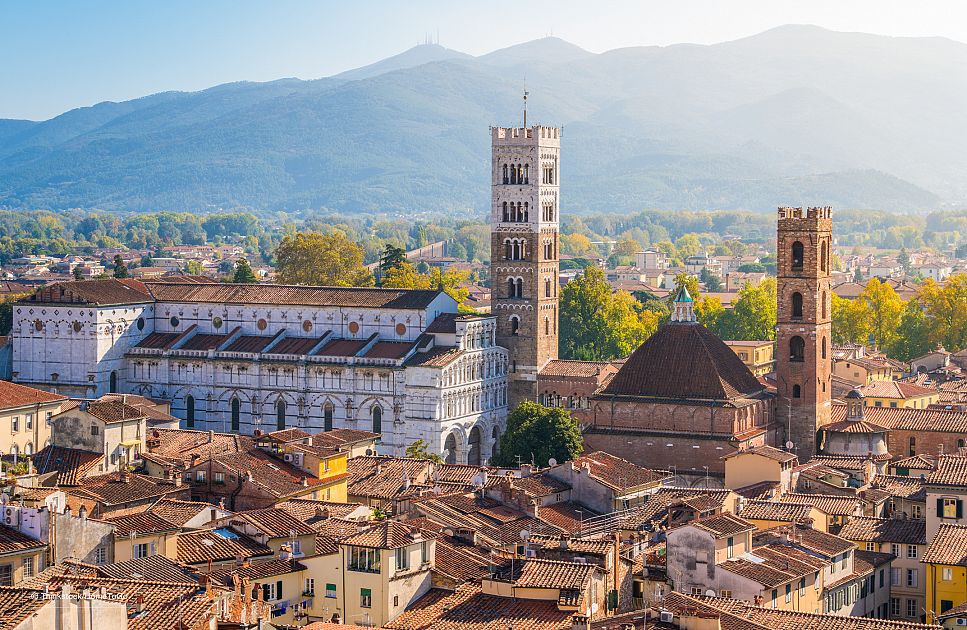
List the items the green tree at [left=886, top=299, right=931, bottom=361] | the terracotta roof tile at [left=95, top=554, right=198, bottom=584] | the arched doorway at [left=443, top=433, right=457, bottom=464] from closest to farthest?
the terracotta roof tile at [left=95, top=554, right=198, bottom=584]
the arched doorway at [left=443, top=433, right=457, bottom=464]
the green tree at [left=886, top=299, right=931, bottom=361]

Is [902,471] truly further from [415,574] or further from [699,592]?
[415,574]

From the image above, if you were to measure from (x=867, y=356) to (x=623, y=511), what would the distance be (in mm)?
55255

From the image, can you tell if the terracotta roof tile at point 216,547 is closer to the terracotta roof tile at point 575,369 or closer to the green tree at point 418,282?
the terracotta roof tile at point 575,369

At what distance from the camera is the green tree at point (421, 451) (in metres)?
69.9

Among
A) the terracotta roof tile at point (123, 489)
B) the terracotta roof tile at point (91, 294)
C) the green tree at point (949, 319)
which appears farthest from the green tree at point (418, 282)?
the terracotta roof tile at point (123, 489)

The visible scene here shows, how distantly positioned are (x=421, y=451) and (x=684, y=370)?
1162 cm

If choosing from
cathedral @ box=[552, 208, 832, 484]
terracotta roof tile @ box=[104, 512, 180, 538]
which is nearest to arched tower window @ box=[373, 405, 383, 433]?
cathedral @ box=[552, 208, 832, 484]

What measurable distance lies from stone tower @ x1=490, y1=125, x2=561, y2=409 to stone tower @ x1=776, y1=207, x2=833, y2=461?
619 inches

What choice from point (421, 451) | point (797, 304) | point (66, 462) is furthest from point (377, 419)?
point (66, 462)

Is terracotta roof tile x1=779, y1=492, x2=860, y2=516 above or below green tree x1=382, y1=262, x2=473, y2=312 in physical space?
below

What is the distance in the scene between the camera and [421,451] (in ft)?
244

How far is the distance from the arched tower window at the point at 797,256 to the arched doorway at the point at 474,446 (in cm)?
1743

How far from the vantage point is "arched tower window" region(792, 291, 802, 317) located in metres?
75.5

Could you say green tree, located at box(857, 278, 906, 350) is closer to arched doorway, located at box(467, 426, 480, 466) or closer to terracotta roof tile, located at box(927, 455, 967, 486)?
arched doorway, located at box(467, 426, 480, 466)
